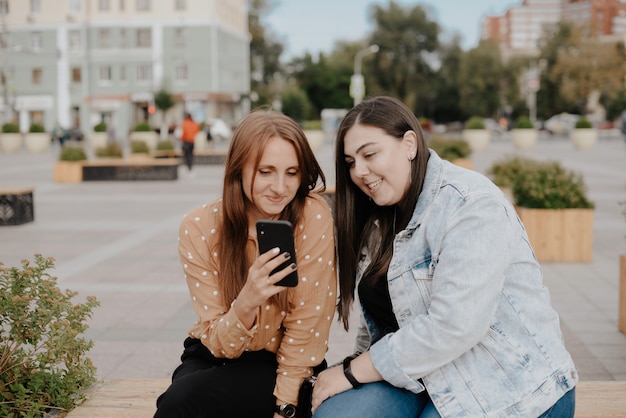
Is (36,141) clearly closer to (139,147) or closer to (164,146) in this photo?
(164,146)

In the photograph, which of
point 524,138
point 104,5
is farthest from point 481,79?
point 524,138

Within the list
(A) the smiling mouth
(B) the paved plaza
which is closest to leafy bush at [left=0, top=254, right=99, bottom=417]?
(A) the smiling mouth

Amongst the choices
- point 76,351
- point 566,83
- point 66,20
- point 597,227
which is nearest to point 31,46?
point 66,20

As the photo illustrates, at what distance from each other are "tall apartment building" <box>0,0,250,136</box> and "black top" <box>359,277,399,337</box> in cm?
5260

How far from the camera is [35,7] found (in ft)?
188

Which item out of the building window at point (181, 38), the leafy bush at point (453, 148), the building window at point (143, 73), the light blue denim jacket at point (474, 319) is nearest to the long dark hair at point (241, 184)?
the light blue denim jacket at point (474, 319)

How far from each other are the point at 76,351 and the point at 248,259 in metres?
0.86

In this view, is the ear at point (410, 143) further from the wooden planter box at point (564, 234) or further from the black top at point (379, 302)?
the wooden planter box at point (564, 234)

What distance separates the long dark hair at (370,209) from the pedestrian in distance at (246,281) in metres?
0.06

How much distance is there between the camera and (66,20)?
56.1m

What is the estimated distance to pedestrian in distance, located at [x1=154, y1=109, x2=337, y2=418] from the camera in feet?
7.87

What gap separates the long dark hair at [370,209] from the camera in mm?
2377

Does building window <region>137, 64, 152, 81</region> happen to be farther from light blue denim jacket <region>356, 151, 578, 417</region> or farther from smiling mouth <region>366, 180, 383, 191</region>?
light blue denim jacket <region>356, 151, 578, 417</region>

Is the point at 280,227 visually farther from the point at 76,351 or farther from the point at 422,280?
the point at 76,351
